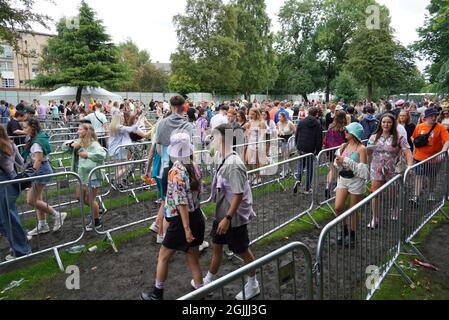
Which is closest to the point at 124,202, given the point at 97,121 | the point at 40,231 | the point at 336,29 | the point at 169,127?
the point at 40,231

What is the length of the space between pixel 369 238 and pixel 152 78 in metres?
60.3

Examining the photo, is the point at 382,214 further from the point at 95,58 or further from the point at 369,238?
the point at 95,58

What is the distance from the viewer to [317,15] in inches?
2195

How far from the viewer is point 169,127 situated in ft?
16.5

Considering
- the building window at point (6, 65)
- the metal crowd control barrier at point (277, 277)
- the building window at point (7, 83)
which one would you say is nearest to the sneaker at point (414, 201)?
the metal crowd control barrier at point (277, 277)

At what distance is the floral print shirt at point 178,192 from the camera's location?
12.0 feet

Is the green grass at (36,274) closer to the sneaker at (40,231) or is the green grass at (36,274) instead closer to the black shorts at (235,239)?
the sneaker at (40,231)

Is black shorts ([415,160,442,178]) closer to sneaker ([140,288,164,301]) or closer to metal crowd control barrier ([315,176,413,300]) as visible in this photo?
metal crowd control barrier ([315,176,413,300])

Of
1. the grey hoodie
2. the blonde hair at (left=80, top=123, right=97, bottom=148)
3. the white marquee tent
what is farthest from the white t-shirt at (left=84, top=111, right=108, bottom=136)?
the white marquee tent

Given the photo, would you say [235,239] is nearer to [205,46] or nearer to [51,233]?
[51,233]

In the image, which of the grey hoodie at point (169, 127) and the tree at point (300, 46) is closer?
the grey hoodie at point (169, 127)

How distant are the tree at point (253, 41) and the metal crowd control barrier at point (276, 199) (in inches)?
1770

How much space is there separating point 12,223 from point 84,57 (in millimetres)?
29813

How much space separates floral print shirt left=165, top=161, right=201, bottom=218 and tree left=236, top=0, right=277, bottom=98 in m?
47.7
